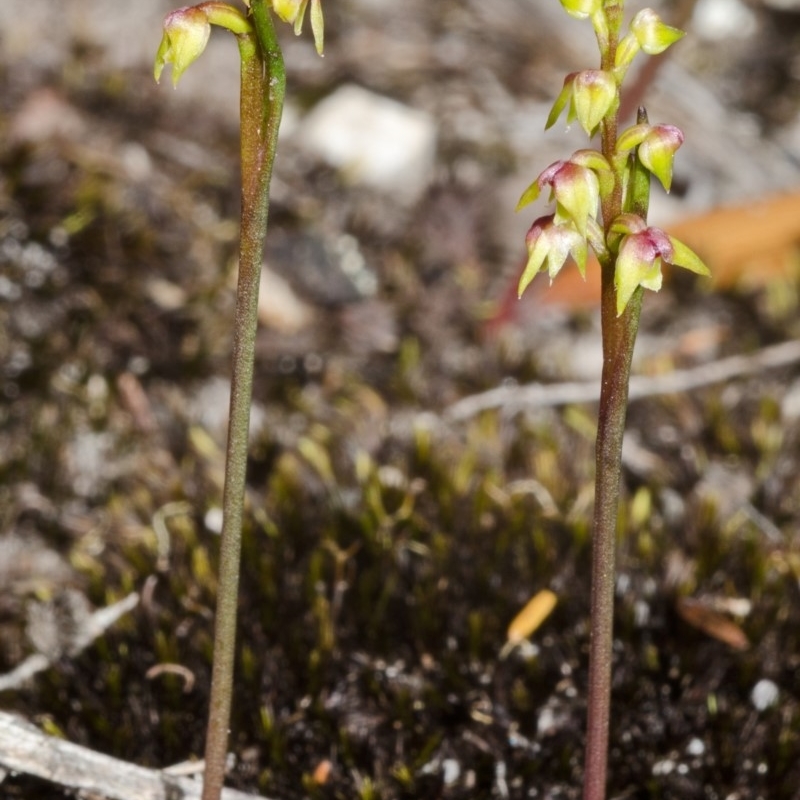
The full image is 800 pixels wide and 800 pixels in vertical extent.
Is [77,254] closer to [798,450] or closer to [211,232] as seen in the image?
[211,232]

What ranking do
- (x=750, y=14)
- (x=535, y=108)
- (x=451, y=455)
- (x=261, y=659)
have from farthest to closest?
1. (x=750, y=14)
2. (x=535, y=108)
3. (x=451, y=455)
4. (x=261, y=659)

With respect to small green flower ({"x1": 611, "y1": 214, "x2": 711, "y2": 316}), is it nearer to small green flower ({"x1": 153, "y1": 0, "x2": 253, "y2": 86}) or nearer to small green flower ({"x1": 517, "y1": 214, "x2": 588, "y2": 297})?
small green flower ({"x1": 517, "y1": 214, "x2": 588, "y2": 297})

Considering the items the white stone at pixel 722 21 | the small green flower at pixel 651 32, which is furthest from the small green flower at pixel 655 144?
the white stone at pixel 722 21

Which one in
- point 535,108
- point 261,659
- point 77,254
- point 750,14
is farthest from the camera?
point 750,14

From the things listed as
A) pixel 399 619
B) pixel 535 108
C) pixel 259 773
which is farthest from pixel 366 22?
pixel 259 773

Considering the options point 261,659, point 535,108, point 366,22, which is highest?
point 366,22

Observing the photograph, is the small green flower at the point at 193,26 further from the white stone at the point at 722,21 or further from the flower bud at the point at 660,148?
the white stone at the point at 722,21
